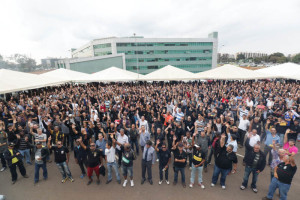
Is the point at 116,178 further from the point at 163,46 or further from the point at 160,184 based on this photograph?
the point at 163,46

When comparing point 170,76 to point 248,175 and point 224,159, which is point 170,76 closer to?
point 224,159

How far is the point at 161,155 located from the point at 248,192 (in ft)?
9.16

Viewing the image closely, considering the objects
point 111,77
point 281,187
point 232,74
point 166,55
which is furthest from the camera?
point 166,55

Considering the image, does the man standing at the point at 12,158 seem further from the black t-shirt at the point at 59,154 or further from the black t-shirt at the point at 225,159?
the black t-shirt at the point at 225,159

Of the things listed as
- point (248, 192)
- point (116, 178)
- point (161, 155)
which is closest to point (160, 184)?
point (161, 155)

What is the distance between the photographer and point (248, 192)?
14.5ft

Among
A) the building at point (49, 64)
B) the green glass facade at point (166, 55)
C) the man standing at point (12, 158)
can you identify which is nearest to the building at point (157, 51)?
the green glass facade at point (166, 55)

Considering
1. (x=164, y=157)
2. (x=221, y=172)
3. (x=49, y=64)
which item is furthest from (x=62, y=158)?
(x=49, y=64)

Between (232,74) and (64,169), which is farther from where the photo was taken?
(232,74)

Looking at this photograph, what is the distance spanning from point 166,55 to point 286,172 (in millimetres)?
53603

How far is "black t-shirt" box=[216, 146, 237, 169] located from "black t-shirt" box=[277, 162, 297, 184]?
1.00m

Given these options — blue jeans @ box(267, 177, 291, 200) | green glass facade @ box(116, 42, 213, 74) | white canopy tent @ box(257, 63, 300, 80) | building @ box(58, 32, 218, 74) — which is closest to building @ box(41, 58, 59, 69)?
building @ box(58, 32, 218, 74)

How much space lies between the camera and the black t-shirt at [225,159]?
430cm

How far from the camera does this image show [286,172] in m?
3.60
